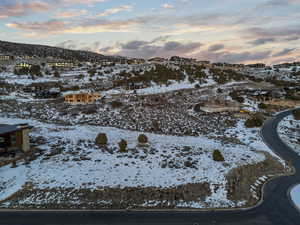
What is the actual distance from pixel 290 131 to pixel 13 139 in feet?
131

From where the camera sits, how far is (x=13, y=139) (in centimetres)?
2217

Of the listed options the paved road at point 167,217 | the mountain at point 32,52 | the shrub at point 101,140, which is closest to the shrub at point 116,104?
the shrub at point 101,140

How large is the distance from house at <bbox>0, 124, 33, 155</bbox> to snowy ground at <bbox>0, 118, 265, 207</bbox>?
2.38 metres

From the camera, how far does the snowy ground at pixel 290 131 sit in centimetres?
2946

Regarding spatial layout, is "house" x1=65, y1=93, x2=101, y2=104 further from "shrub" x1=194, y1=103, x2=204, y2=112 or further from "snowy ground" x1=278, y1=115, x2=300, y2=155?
"snowy ground" x1=278, y1=115, x2=300, y2=155

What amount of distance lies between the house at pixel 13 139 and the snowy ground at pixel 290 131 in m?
32.7

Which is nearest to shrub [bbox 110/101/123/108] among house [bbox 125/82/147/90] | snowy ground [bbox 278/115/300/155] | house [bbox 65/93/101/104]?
house [bbox 65/93/101/104]

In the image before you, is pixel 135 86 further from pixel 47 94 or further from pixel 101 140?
pixel 101 140

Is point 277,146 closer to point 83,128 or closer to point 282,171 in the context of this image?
point 282,171

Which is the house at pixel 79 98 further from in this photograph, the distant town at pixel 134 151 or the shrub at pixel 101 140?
the shrub at pixel 101 140

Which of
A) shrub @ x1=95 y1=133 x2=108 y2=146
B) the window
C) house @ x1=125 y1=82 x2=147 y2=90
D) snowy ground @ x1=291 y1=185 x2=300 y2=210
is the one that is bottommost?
snowy ground @ x1=291 y1=185 x2=300 y2=210

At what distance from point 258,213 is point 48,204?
592 inches

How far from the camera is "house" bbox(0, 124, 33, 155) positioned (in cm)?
2148

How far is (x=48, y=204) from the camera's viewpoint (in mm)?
15234
